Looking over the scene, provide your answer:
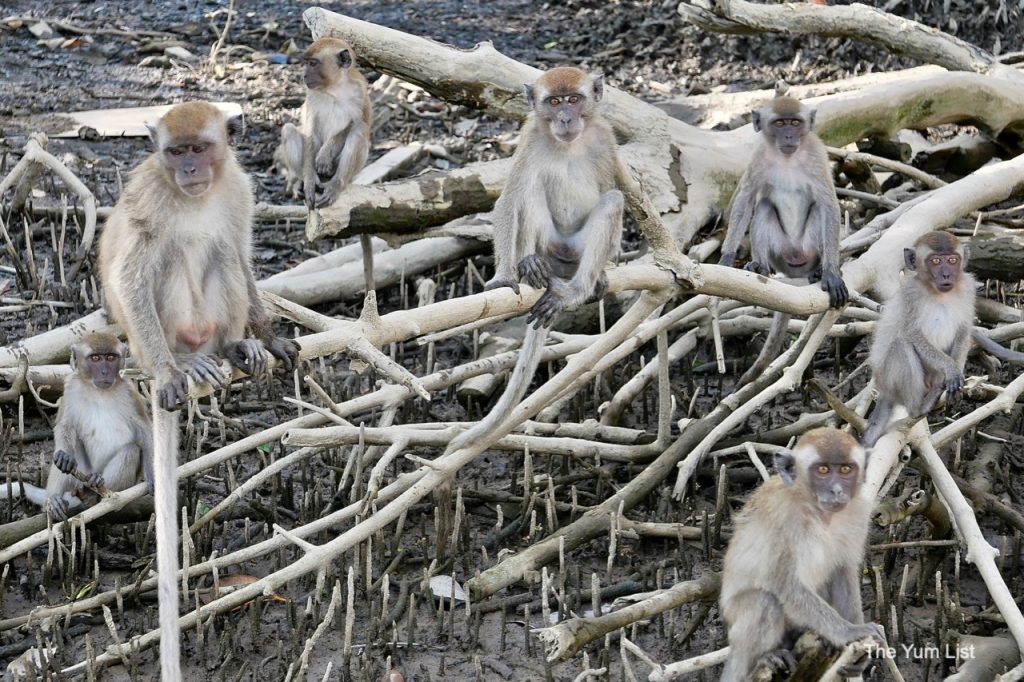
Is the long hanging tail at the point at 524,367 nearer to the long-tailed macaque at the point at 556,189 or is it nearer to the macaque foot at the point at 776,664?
the long-tailed macaque at the point at 556,189

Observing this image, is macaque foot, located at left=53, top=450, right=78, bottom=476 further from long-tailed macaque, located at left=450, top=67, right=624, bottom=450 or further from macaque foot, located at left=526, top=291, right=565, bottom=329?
macaque foot, located at left=526, top=291, right=565, bottom=329

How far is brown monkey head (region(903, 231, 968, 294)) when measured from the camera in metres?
7.74

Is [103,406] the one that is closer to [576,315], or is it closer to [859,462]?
[576,315]

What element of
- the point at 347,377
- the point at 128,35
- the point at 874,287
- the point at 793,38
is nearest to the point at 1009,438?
the point at 874,287

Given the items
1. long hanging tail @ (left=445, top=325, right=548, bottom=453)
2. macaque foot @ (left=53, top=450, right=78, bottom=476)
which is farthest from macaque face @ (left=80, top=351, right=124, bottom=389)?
long hanging tail @ (left=445, top=325, right=548, bottom=453)

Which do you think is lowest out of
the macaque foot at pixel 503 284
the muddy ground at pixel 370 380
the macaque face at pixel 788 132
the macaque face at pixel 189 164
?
the muddy ground at pixel 370 380

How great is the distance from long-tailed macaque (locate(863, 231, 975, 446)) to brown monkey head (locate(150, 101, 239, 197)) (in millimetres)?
3943

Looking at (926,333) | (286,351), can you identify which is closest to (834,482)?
(926,333)

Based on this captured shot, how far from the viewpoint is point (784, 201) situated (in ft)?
29.1

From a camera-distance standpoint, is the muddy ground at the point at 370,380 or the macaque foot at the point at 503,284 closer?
the macaque foot at the point at 503,284

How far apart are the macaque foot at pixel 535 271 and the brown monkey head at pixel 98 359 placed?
3.08m

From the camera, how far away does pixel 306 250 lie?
475 inches

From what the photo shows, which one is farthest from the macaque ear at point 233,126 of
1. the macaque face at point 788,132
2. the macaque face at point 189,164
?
the macaque face at point 788,132

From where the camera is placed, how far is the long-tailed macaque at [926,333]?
7.75m
